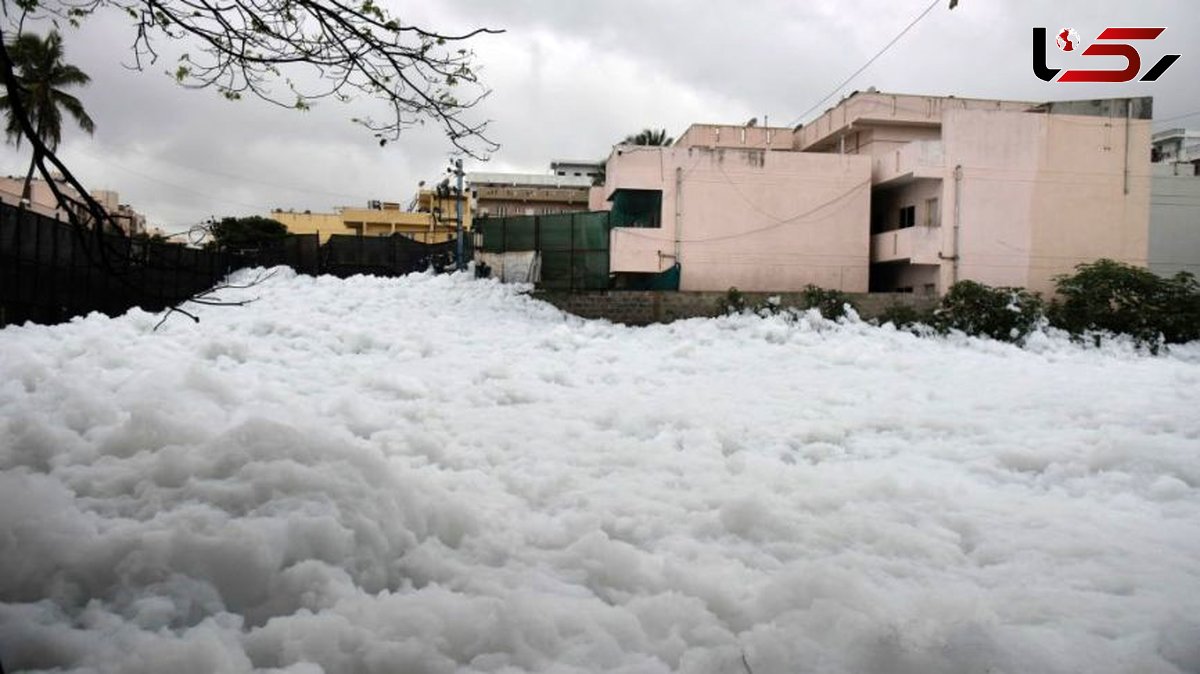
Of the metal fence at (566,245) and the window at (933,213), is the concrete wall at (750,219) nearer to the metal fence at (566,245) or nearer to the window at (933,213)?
the metal fence at (566,245)

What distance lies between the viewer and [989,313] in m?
16.9

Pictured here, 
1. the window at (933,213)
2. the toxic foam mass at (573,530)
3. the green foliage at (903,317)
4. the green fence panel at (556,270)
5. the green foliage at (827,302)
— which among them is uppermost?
the window at (933,213)

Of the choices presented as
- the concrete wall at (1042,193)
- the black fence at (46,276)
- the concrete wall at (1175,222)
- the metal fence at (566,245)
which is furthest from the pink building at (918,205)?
the black fence at (46,276)

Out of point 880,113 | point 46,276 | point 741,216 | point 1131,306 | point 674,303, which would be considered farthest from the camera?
point 880,113

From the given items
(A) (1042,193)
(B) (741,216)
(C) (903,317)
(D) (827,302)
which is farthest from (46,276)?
(A) (1042,193)

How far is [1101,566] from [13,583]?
4.72 meters

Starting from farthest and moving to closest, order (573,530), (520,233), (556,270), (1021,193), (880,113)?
(880,113) < (520,233) < (556,270) < (1021,193) < (573,530)

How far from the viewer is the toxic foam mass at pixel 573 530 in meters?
2.94

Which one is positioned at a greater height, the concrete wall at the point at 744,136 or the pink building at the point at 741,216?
the concrete wall at the point at 744,136

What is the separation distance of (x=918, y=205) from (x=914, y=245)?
3.81 ft

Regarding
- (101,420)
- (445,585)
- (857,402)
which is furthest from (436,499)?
(857,402)

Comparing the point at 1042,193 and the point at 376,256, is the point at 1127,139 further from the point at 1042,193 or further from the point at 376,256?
the point at 376,256

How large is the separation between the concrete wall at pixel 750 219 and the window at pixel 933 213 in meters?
1.29

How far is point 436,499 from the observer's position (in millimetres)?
4531
